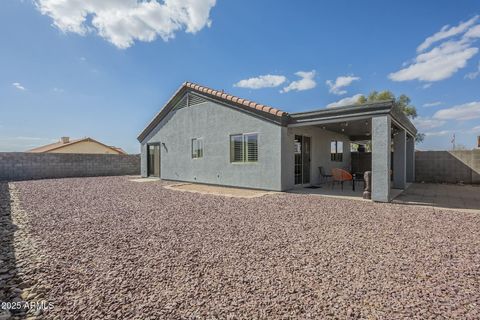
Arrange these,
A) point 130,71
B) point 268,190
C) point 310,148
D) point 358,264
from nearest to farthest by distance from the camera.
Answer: point 358,264
point 268,190
point 310,148
point 130,71

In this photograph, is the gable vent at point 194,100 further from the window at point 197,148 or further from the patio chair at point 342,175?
the patio chair at point 342,175

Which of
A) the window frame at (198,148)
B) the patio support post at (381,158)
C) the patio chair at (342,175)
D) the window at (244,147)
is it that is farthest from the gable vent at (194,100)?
the patio support post at (381,158)

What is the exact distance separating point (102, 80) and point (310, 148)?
13.1 m

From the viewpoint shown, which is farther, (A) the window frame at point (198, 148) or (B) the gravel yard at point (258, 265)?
(A) the window frame at point (198, 148)

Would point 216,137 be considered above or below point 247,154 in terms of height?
above

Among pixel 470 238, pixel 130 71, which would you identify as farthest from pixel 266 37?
pixel 470 238

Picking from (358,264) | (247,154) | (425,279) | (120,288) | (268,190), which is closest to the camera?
(120,288)

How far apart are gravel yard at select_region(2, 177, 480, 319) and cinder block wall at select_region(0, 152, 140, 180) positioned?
13.0m

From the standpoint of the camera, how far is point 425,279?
2420mm

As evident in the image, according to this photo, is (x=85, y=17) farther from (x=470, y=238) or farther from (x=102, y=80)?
(x=470, y=238)

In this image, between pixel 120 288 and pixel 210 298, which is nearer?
pixel 210 298

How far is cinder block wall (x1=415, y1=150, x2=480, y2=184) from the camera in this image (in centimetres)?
1136

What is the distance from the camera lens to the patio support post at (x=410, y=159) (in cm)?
1198

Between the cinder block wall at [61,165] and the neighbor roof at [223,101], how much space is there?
5264 millimetres
